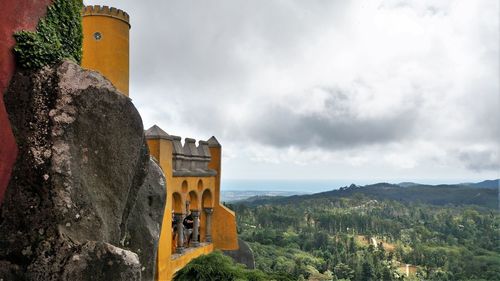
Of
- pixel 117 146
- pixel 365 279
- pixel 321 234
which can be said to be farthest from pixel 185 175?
pixel 321 234

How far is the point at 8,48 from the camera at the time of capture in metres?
4.05

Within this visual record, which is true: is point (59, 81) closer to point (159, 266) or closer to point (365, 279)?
point (159, 266)

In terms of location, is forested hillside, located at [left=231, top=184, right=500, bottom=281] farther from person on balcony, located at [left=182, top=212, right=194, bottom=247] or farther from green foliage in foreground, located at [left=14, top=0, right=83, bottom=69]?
green foliage in foreground, located at [left=14, top=0, right=83, bottom=69]

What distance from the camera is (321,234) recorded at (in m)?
69.6

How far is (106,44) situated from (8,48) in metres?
11.0

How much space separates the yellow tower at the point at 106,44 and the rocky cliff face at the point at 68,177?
10.2 metres

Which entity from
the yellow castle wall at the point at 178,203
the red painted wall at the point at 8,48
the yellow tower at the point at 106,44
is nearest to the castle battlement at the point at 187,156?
the yellow castle wall at the point at 178,203

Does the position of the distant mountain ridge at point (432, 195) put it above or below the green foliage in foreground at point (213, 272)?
below

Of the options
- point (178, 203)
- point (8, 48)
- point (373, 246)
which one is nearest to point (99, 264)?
point (8, 48)

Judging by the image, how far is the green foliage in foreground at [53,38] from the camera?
13.8ft

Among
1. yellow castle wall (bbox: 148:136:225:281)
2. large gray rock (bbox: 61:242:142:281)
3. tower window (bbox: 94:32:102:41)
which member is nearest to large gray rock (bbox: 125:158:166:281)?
large gray rock (bbox: 61:242:142:281)

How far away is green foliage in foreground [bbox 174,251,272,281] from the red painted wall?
7.80 meters

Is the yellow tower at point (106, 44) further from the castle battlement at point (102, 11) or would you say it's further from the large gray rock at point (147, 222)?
the large gray rock at point (147, 222)

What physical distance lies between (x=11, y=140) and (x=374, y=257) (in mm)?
53478
